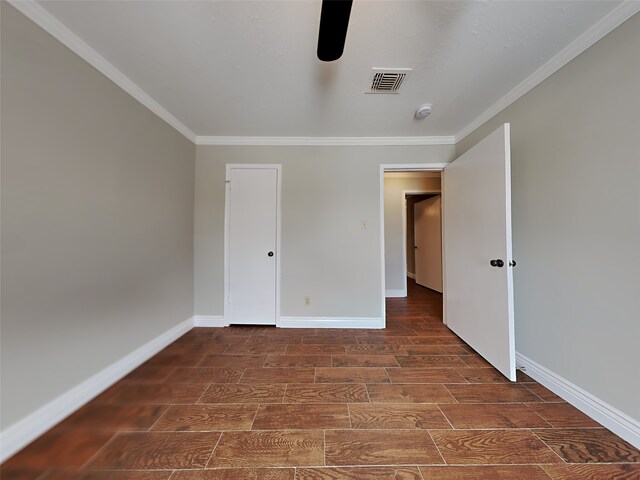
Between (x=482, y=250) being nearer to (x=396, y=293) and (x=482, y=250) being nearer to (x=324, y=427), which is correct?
(x=324, y=427)

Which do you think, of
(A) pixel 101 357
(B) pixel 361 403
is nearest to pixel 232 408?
(B) pixel 361 403

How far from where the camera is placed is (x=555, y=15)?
4.29 feet

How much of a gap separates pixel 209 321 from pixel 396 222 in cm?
356

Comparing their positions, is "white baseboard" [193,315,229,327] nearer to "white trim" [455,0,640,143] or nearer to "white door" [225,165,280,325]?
"white door" [225,165,280,325]

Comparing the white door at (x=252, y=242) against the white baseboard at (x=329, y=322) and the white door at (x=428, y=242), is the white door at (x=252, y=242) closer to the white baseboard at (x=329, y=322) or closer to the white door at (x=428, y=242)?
the white baseboard at (x=329, y=322)

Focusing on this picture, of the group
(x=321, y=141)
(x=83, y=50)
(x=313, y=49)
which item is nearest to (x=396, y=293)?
(x=321, y=141)

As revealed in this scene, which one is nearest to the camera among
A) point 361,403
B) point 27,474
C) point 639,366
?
point 27,474

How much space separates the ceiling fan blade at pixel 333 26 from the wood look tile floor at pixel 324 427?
6.37 feet

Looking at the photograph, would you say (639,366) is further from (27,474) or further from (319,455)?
(27,474)

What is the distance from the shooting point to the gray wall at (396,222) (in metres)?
4.47

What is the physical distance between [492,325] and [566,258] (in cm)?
71

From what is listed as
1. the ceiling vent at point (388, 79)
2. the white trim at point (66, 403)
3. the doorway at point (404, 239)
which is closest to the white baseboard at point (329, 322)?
the doorway at point (404, 239)

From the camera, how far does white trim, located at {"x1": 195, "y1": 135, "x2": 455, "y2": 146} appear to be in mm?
2834

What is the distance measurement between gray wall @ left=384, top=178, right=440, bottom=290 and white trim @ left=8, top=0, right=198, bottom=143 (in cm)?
367
